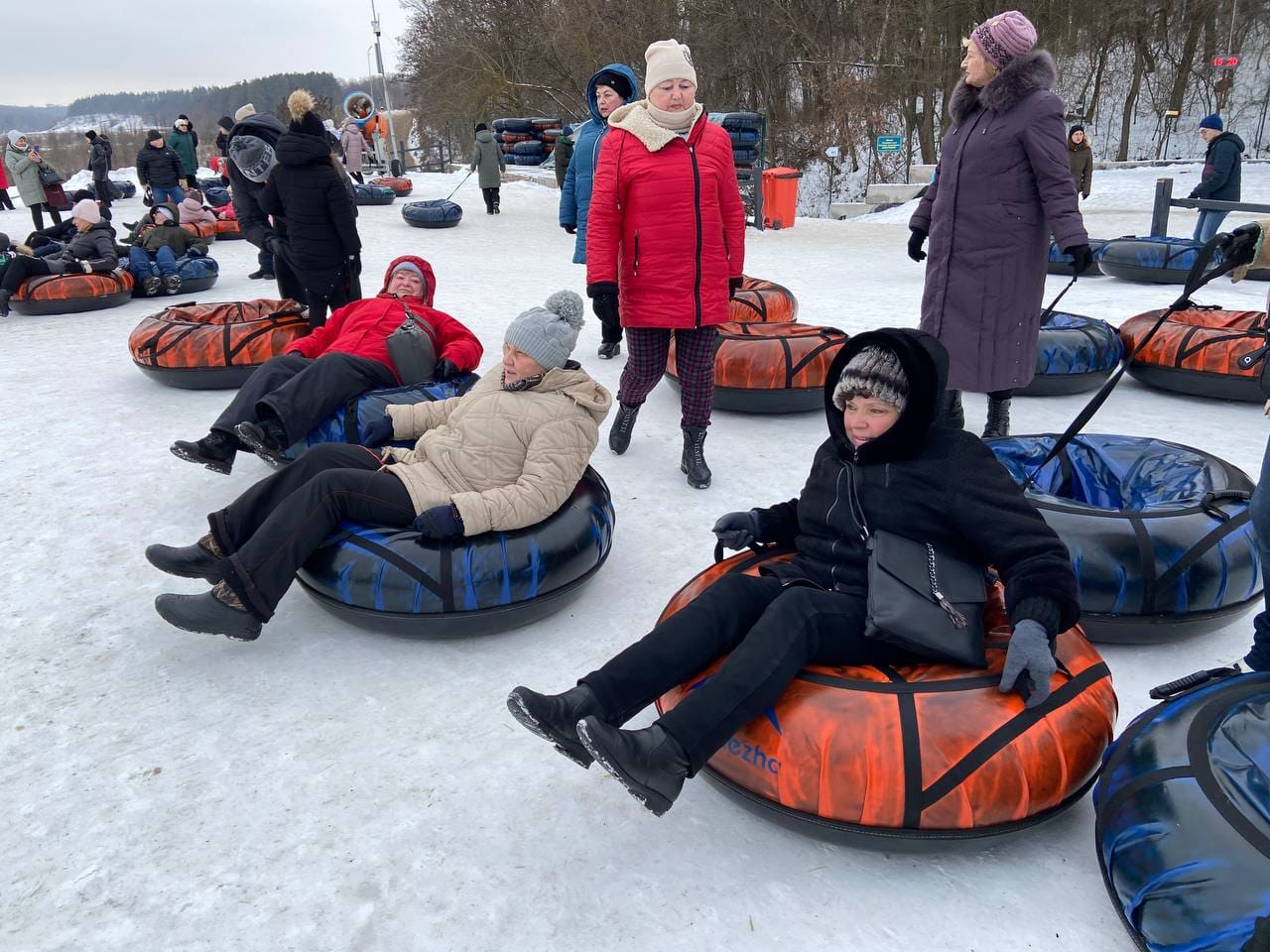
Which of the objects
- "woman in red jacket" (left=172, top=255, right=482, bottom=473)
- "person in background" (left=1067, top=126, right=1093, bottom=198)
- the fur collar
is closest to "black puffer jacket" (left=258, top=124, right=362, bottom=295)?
"woman in red jacket" (left=172, top=255, right=482, bottom=473)

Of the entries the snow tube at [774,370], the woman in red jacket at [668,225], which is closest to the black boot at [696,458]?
the woman in red jacket at [668,225]

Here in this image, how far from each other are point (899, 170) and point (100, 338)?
18.8 meters

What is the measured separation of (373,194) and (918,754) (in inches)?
658

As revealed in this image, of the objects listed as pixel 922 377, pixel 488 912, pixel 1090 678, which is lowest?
pixel 488 912

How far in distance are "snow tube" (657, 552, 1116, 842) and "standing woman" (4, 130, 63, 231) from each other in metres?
15.9

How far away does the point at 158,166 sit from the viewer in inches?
547

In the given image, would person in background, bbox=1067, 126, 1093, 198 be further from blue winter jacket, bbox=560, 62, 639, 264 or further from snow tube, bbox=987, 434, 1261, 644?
snow tube, bbox=987, 434, 1261, 644

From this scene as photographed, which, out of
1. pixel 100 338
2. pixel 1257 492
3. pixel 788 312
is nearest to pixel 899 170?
pixel 788 312

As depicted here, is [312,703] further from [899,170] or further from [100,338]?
[899,170]

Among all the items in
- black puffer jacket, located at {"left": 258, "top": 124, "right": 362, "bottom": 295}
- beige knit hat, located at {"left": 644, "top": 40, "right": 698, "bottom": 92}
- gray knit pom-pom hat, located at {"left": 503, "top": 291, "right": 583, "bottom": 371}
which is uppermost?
beige knit hat, located at {"left": 644, "top": 40, "right": 698, "bottom": 92}

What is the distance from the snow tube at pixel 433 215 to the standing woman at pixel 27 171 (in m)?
5.75

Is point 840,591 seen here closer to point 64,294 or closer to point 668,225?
point 668,225

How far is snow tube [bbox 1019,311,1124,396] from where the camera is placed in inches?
196

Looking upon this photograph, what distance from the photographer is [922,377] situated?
2.05m
